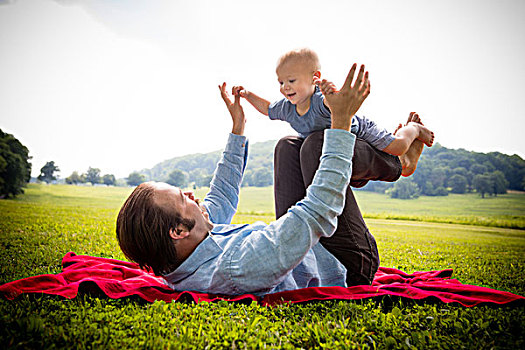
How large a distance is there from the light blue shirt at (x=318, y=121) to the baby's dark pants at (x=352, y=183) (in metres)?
0.22

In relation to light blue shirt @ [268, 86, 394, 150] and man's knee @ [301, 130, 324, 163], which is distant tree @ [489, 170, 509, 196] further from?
man's knee @ [301, 130, 324, 163]

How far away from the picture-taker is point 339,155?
1.68 metres

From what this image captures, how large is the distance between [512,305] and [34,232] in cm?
586

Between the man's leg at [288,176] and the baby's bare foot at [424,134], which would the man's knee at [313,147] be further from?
the baby's bare foot at [424,134]

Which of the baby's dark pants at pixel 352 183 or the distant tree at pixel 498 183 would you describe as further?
the distant tree at pixel 498 183

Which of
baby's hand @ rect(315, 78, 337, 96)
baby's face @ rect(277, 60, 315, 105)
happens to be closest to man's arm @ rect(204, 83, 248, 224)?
baby's face @ rect(277, 60, 315, 105)

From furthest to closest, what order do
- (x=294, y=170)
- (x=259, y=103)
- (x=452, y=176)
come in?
(x=452, y=176) < (x=259, y=103) < (x=294, y=170)

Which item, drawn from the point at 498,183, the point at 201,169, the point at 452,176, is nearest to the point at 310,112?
the point at 498,183

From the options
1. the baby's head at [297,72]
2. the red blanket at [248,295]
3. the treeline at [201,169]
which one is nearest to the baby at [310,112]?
the baby's head at [297,72]

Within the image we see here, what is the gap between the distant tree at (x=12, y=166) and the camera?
19.1m

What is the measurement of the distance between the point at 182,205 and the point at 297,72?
6.99ft

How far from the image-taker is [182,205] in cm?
193

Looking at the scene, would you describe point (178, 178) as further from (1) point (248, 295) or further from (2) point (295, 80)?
(1) point (248, 295)

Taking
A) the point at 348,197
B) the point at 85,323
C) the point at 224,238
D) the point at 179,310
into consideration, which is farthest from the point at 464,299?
the point at 85,323
